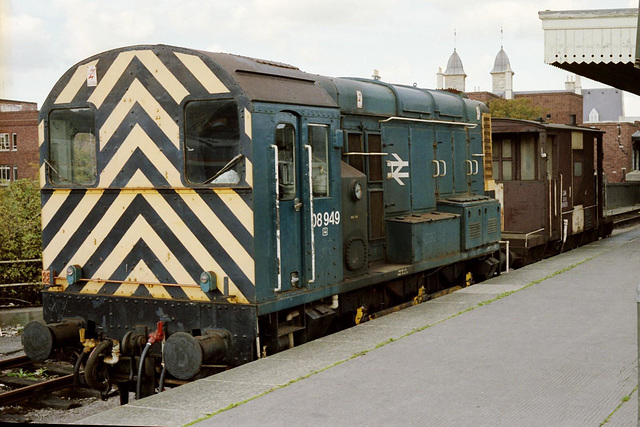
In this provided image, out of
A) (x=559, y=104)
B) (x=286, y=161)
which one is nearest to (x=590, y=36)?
(x=286, y=161)

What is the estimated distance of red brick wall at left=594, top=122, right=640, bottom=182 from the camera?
154 ft

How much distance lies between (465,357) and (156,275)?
3.09 metres

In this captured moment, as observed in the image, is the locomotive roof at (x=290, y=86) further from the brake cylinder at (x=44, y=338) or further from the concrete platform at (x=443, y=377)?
the concrete platform at (x=443, y=377)

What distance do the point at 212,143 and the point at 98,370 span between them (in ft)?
8.12

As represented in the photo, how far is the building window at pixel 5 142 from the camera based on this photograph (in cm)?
5841

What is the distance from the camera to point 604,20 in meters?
14.1

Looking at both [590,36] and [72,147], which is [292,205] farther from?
[590,36]

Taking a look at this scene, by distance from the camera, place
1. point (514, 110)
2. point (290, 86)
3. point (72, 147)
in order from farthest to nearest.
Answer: point (514, 110)
point (72, 147)
point (290, 86)

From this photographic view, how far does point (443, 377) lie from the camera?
6.24 metres

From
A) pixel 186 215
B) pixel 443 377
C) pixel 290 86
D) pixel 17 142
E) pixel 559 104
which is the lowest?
pixel 443 377

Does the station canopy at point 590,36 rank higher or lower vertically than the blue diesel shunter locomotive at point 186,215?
higher

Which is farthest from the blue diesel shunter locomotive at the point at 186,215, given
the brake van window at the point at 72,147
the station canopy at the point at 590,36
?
the station canopy at the point at 590,36

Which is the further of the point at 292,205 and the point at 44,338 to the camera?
the point at 292,205

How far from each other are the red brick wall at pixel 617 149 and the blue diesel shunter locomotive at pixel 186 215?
4269 centimetres
